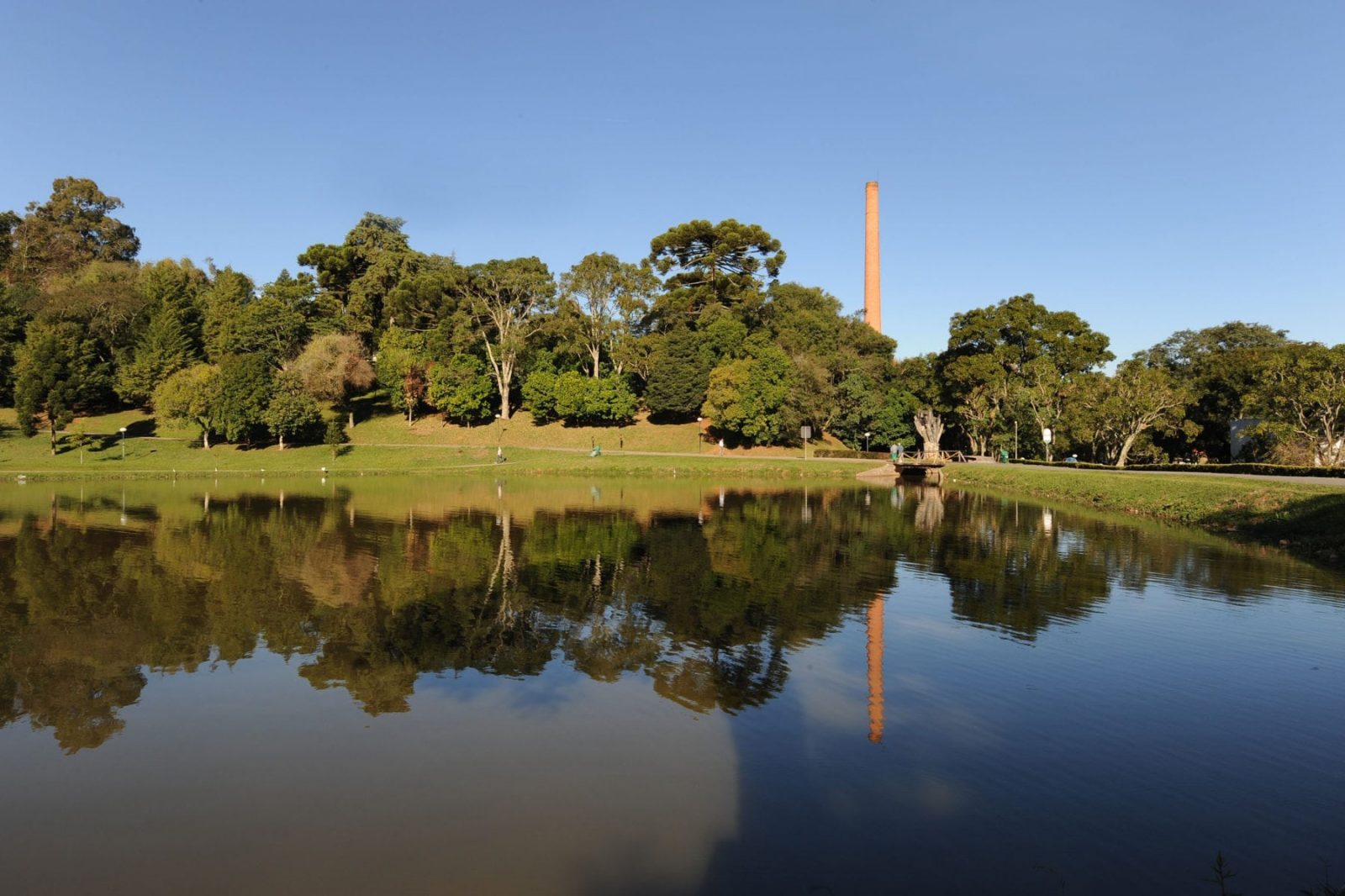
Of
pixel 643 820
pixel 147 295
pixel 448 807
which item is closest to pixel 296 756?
pixel 448 807

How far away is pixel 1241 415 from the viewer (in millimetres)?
55375

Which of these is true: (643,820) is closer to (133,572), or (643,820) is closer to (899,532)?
(133,572)

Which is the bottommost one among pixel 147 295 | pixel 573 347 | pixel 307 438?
pixel 307 438

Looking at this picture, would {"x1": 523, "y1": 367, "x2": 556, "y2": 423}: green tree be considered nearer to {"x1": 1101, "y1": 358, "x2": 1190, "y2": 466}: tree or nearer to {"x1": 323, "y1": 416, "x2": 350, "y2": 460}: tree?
{"x1": 323, "y1": 416, "x2": 350, "y2": 460}: tree

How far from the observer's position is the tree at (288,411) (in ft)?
192

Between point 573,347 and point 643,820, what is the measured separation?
6578 cm

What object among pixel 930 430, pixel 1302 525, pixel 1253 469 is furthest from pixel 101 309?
pixel 1253 469

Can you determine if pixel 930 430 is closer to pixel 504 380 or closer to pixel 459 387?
pixel 504 380

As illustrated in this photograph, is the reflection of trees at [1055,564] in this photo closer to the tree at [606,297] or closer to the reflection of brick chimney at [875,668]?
the reflection of brick chimney at [875,668]

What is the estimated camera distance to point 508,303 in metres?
70.8

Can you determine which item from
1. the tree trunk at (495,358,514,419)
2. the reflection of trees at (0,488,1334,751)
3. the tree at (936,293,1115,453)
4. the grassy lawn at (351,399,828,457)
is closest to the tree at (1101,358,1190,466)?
the tree at (936,293,1115,453)

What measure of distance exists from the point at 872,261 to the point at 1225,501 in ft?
185

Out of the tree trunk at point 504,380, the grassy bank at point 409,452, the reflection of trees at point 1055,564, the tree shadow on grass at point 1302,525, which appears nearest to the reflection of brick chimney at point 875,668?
the reflection of trees at point 1055,564

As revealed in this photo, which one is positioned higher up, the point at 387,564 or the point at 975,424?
the point at 975,424
